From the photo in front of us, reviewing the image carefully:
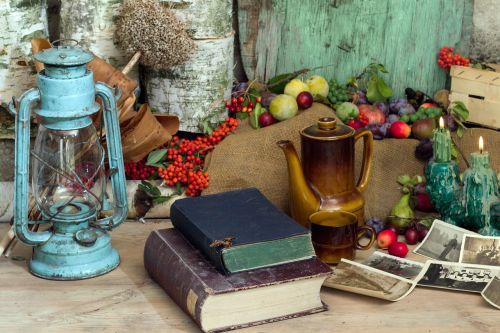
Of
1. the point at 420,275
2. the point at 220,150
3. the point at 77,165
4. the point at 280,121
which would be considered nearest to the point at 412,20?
the point at 280,121

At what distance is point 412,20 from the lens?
270 centimetres

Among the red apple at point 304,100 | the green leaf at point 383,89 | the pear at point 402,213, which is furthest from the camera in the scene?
the green leaf at point 383,89

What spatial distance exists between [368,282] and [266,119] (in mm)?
680

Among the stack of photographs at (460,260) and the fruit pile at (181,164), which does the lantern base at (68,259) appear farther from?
the stack of photographs at (460,260)

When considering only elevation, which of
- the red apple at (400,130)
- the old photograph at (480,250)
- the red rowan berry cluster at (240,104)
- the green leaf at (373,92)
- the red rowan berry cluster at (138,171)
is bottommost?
the old photograph at (480,250)

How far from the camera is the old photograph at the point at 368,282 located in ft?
6.61

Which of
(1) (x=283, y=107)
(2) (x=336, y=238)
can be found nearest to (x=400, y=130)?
(1) (x=283, y=107)

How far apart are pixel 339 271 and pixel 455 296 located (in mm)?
253

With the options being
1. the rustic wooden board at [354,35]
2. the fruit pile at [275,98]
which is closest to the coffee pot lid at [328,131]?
the fruit pile at [275,98]

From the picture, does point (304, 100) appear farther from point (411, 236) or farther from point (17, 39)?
point (17, 39)

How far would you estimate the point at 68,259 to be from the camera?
2111 mm

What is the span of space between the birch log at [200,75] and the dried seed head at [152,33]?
0.19 ft

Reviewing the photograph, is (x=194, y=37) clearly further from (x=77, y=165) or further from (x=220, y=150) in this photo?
(x=77, y=165)

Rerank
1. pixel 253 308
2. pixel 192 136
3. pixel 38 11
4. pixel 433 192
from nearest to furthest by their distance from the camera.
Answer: pixel 253 308
pixel 433 192
pixel 38 11
pixel 192 136
